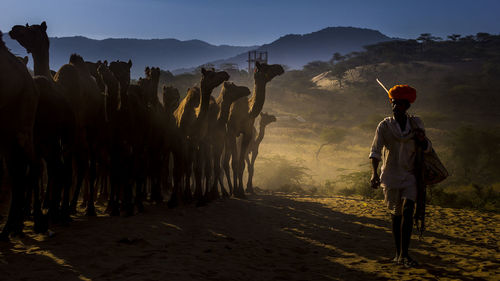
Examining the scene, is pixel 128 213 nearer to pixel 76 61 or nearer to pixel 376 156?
pixel 76 61

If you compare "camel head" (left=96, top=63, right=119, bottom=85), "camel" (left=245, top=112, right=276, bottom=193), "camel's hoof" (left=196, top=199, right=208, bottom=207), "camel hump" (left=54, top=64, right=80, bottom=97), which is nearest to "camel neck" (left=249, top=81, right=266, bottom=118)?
"camel" (left=245, top=112, right=276, bottom=193)

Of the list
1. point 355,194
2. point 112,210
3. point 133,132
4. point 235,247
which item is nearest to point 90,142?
point 133,132

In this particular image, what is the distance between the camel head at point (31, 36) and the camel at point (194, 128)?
3.25m

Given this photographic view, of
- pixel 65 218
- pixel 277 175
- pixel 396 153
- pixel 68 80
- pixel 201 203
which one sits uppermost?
pixel 68 80

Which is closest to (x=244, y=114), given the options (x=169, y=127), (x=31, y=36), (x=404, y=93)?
(x=169, y=127)

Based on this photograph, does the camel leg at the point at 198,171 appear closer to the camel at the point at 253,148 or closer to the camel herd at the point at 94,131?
the camel herd at the point at 94,131

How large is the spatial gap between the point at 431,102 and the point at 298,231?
5278 cm

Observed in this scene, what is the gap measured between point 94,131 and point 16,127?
265cm

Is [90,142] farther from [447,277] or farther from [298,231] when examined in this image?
[447,277]

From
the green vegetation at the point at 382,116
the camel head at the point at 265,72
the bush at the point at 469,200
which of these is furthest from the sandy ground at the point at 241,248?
the green vegetation at the point at 382,116

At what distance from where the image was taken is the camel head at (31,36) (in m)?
6.68

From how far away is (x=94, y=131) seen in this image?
750 centimetres

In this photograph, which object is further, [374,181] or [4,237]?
[374,181]

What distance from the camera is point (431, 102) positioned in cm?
5400
